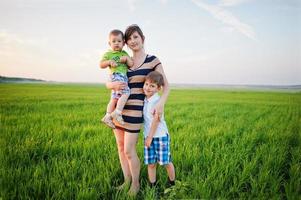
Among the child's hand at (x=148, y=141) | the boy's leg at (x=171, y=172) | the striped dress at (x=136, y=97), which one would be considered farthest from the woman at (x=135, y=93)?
the boy's leg at (x=171, y=172)

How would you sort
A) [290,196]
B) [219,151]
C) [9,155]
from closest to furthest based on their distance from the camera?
1. [290,196]
2. [9,155]
3. [219,151]

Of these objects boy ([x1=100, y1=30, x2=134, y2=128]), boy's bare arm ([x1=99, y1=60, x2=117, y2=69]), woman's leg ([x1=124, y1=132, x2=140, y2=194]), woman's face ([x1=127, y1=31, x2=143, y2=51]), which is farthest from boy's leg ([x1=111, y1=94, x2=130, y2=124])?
woman's face ([x1=127, y1=31, x2=143, y2=51])

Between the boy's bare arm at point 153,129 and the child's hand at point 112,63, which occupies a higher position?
the child's hand at point 112,63

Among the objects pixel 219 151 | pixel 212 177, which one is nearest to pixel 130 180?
pixel 212 177

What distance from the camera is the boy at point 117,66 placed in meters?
2.61

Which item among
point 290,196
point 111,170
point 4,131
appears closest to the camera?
point 290,196

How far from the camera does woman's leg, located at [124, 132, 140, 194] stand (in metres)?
2.68

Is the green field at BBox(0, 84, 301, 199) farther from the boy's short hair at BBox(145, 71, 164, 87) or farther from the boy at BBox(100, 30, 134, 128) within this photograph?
the boy's short hair at BBox(145, 71, 164, 87)

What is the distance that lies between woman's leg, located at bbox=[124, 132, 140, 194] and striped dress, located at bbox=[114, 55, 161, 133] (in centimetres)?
7

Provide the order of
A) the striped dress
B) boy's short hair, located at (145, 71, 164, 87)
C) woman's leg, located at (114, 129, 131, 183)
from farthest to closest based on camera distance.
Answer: woman's leg, located at (114, 129, 131, 183) → the striped dress → boy's short hair, located at (145, 71, 164, 87)

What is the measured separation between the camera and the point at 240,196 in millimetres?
2623

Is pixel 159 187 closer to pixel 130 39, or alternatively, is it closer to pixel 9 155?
pixel 130 39

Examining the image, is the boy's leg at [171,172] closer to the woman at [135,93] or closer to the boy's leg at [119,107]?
the woman at [135,93]

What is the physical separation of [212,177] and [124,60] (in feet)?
4.91
